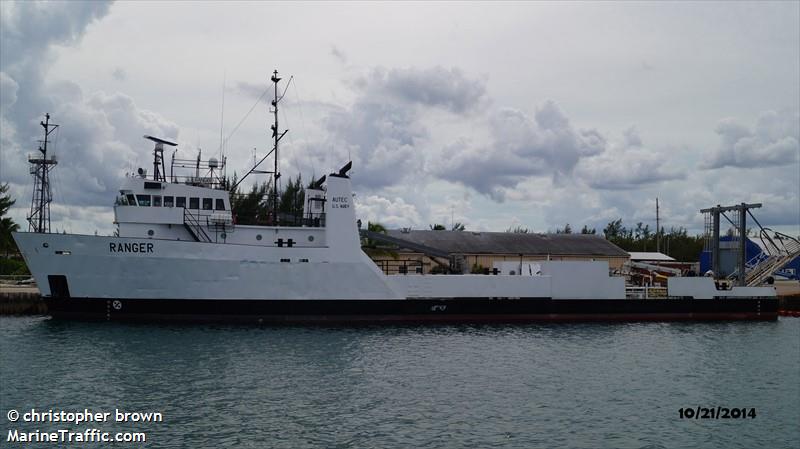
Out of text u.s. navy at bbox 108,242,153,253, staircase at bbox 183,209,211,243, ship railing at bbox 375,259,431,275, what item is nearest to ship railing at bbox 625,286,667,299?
ship railing at bbox 375,259,431,275

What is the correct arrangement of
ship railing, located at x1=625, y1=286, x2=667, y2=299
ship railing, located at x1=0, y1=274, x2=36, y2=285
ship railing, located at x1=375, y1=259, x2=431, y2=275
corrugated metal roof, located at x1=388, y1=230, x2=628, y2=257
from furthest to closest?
1. corrugated metal roof, located at x1=388, y1=230, x2=628, y2=257
2. ship railing, located at x1=0, y1=274, x2=36, y2=285
3. ship railing, located at x1=625, y1=286, x2=667, y2=299
4. ship railing, located at x1=375, y1=259, x2=431, y2=275

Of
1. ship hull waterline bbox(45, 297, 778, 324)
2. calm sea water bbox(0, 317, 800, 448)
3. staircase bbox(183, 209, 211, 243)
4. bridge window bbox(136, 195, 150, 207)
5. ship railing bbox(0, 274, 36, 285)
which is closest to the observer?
calm sea water bbox(0, 317, 800, 448)

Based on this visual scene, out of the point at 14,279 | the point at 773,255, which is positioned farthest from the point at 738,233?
the point at 14,279

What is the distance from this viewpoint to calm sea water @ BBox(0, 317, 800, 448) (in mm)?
12781

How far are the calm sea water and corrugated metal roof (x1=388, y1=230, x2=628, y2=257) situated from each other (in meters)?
23.3

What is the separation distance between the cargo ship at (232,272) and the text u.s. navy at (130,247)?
40 millimetres

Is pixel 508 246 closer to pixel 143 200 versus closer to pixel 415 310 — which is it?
pixel 415 310

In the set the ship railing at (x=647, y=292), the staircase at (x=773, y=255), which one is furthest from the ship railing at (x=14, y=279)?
the staircase at (x=773, y=255)

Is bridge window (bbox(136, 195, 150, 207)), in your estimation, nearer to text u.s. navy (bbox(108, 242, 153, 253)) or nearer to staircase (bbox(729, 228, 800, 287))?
text u.s. navy (bbox(108, 242, 153, 253))

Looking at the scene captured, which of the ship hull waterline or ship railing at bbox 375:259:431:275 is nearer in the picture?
the ship hull waterline

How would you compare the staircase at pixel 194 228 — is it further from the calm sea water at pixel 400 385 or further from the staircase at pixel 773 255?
the staircase at pixel 773 255

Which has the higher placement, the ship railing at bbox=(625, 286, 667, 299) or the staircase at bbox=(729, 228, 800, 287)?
the staircase at bbox=(729, 228, 800, 287)

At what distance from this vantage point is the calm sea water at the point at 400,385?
12.8 meters

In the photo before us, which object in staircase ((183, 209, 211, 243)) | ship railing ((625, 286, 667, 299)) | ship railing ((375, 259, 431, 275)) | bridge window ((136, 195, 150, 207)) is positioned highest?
bridge window ((136, 195, 150, 207))
